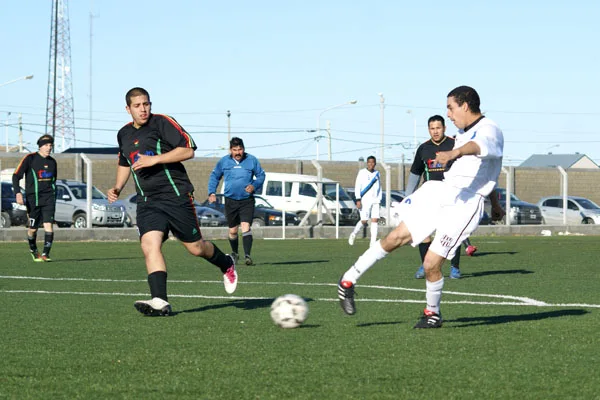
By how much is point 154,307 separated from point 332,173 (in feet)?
129

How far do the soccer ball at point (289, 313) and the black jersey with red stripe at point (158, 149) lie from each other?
168cm

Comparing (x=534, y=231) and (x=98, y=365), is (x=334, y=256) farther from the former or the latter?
(x=534, y=231)

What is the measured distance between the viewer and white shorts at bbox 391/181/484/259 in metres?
7.75

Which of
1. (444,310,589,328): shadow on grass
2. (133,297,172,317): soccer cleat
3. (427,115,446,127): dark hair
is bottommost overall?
(444,310,589,328): shadow on grass

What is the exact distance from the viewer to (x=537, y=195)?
50.4 metres

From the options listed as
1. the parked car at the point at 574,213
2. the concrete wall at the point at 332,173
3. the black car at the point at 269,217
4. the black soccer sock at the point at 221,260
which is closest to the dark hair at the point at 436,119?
the black soccer sock at the point at 221,260

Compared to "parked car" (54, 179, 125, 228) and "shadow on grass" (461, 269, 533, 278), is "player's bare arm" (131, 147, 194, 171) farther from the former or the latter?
"parked car" (54, 179, 125, 228)

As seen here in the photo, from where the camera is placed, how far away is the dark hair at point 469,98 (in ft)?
25.5

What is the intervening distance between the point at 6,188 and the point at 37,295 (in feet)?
74.0

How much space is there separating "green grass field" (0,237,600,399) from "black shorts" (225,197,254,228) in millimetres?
3189

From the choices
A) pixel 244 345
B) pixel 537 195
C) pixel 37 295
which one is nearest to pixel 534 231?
pixel 537 195

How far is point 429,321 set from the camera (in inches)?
305

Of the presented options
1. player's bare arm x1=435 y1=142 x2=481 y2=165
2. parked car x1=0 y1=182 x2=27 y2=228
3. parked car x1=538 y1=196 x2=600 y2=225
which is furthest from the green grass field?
parked car x1=538 y1=196 x2=600 y2=225

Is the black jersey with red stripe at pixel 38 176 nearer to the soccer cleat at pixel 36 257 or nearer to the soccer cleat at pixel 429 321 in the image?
the soccer cleat at pixel 36 257
